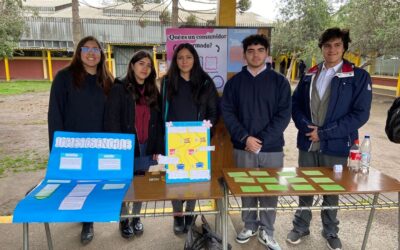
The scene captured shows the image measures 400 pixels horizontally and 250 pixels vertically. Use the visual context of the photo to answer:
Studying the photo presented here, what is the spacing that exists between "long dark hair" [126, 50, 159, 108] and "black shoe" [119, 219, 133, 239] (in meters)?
1.28

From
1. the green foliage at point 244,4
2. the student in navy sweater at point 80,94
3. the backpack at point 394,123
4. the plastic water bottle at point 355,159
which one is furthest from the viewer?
the green foliage at point 244,4

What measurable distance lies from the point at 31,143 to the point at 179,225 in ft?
17.8

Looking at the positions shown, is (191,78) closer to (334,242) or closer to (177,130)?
(177,130)

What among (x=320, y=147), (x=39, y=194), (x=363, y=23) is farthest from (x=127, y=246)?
(x=363, y=23)

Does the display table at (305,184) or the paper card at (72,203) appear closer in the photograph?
the paper card at (72,203)

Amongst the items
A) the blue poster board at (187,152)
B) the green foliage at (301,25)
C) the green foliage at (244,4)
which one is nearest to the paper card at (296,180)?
the blue poster board at (187,152)

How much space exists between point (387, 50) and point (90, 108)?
1366 centimetres

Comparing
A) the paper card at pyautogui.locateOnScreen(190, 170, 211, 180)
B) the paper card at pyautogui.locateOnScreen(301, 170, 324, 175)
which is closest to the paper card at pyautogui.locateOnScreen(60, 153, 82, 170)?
the paper card at pyautogui.locateOnScreen(190, 170, 211, 180)

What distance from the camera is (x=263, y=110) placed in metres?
2.77

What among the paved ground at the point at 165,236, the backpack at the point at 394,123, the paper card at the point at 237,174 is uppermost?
the backpack at the point at 394,123

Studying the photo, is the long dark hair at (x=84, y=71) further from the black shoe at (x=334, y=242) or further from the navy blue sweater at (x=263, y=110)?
the black shoe at (x=334, y=242)

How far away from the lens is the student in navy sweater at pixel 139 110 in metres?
2.69

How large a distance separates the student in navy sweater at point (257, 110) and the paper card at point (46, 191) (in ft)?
4.82

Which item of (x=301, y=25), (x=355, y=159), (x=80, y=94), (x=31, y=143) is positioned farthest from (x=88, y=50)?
(x=301, y=25)
